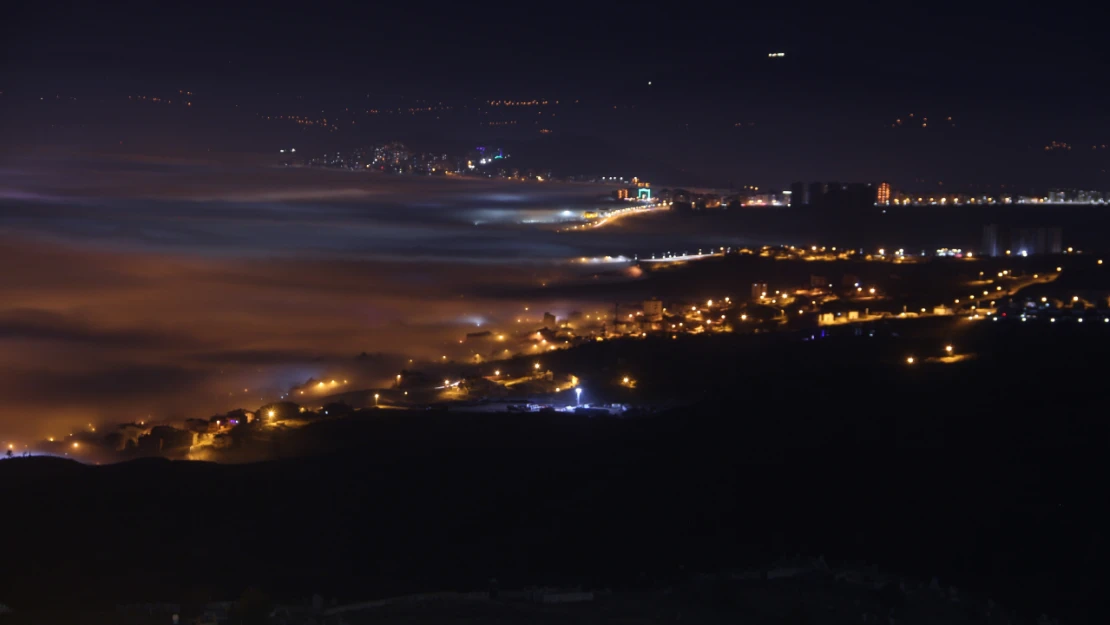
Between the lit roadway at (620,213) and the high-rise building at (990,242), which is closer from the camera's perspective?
the high-rise building at (990,242)

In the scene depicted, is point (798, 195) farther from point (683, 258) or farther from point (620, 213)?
point (683, 258)

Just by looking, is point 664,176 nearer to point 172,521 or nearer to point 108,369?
point 108,369

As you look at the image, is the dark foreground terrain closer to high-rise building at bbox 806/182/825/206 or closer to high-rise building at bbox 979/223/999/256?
high-rise building at bbox 979/223/999/256

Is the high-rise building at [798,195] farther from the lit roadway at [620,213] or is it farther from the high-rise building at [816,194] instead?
the lit roadway at [620,213]

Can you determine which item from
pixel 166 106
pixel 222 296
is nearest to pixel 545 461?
pixel 222 296

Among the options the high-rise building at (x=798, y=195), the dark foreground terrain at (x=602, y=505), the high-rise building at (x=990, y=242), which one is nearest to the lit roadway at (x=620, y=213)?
the high-rise building at (x=798, y=195)

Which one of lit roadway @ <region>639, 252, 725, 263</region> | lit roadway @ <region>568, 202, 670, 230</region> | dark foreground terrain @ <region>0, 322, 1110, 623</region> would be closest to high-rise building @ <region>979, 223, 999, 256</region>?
lit roadway @ <region>639, 252, 725, 263</region>
